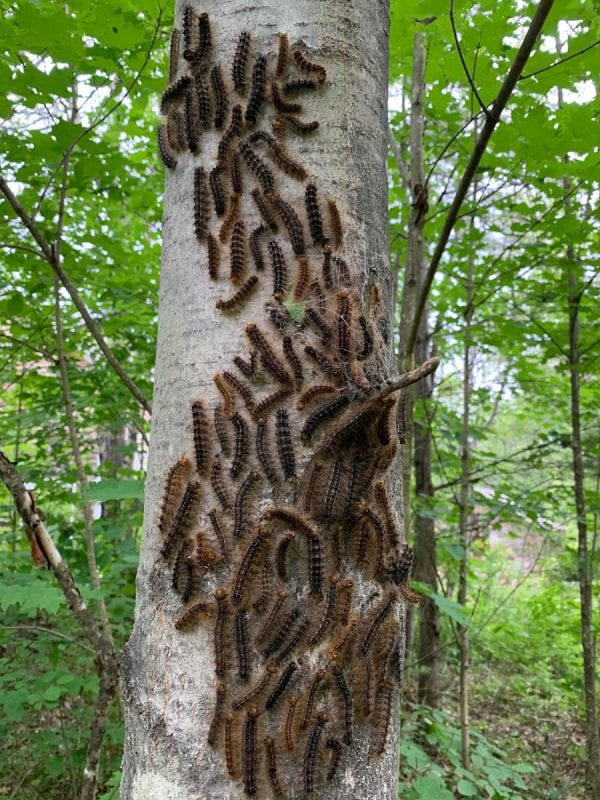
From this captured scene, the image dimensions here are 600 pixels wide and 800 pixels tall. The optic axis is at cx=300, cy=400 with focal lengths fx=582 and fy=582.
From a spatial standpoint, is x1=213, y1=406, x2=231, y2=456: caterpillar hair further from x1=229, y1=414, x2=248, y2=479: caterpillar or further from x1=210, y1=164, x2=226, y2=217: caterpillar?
x1=210, y1=164, x2=226, y2=217: caterpillar

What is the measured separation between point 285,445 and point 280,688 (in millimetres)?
456

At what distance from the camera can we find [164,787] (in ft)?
3.56

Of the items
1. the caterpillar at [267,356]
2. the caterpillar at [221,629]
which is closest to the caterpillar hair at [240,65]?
the caterpillar at [267,356]

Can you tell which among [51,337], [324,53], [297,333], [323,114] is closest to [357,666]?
[297,333]

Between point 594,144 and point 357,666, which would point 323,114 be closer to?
point 357,666

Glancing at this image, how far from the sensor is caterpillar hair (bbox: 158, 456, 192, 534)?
47.4 inches

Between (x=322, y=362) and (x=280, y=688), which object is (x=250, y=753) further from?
(x=322, y=362)

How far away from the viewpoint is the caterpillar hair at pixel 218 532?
1137 millimetres

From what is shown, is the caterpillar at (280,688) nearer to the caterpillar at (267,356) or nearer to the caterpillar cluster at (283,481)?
the caterpillar cluster at (283,481)

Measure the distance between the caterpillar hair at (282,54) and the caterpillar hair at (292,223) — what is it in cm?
31

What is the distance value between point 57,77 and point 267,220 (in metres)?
2.34

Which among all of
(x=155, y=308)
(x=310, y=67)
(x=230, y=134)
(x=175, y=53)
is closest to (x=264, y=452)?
(x=230, y=134)

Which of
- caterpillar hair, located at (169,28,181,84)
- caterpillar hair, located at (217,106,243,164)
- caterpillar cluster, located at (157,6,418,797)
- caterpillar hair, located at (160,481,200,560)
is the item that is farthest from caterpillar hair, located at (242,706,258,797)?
caterpillar hair, located at (169,28,181,84)

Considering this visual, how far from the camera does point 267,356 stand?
1.21 metres
